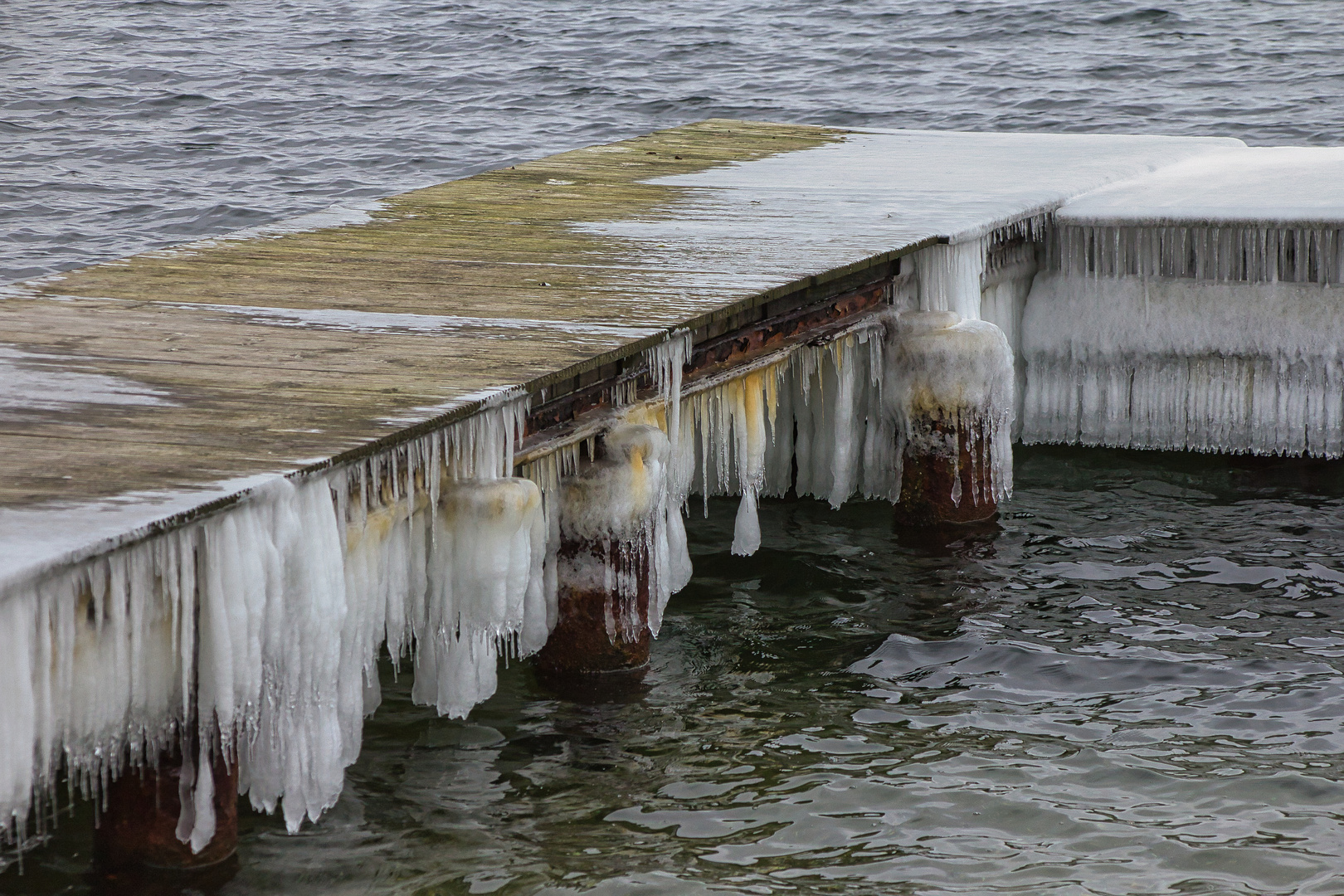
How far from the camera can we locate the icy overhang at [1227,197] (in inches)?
403

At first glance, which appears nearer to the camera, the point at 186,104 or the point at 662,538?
the point at 662,538

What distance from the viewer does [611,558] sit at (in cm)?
745

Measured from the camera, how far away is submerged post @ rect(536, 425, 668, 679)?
7.33m

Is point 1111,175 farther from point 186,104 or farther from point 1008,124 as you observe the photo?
point 186,104

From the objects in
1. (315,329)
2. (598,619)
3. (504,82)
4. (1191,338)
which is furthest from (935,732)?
(504,82)

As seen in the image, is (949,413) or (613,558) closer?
(613,558)

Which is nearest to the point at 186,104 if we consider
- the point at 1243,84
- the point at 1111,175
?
the point at 1243,84

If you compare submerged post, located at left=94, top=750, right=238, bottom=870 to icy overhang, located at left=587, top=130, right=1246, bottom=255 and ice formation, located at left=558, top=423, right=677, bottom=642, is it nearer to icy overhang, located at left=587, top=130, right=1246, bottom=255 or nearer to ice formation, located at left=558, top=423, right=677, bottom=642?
ice formation, located at left=558, top=423, right=677, bottom=642

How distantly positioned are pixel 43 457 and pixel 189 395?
0.88 m

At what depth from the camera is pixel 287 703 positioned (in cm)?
553

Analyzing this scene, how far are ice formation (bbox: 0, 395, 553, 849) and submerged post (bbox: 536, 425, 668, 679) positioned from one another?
0.38 m

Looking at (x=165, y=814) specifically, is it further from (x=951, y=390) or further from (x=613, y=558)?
(x=951, y=390)

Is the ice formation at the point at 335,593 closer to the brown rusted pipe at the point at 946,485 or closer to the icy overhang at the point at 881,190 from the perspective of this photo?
the icy overhang at the point at 881,190

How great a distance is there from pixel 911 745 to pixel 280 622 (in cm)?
306
